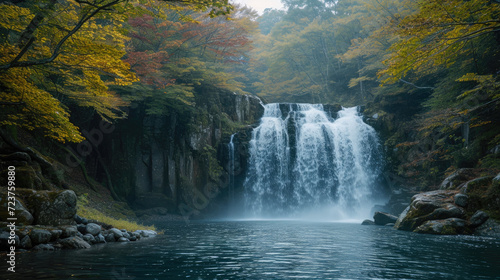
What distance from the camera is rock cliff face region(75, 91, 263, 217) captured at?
18531 mm

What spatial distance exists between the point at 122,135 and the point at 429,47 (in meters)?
17.3

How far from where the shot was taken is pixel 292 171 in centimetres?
2073

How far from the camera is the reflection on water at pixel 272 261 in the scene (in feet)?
15.3

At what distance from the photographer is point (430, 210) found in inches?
436

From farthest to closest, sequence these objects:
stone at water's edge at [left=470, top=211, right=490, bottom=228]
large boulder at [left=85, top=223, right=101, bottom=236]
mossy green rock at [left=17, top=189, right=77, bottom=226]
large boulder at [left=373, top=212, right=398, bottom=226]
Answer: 1. large boulder at [left=373, top=212, right=398, bottom=226]
2. stone at water's edge at [left=470, top=211, right=490, bottom=228]
3. large boulder at [left=85, top=223, right=101, bottom=236]
4. mossy green rock at [left=17, top=189, right=77, bottom=226]

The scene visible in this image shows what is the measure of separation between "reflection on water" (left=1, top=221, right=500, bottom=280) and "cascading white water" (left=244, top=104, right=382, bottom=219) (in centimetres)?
1168

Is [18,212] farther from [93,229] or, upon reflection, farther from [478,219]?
[478,219]

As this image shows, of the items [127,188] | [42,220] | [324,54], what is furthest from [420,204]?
[324,54]

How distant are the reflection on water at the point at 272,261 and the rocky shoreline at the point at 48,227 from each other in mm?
523

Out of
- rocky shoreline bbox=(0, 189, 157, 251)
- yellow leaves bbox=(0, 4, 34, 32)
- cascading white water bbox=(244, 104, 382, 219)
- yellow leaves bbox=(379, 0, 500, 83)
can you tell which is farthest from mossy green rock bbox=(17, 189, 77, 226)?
cascading white water bbox=(244, 104, 382, 219)

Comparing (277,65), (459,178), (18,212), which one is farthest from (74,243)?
(277,65)

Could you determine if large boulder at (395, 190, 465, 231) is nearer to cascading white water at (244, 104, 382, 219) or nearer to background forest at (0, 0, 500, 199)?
background forest at (0, 0, 500, 199)

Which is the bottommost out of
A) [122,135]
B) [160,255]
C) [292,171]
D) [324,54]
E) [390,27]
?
[160,255]

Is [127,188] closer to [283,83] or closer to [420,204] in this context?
[420,204]
